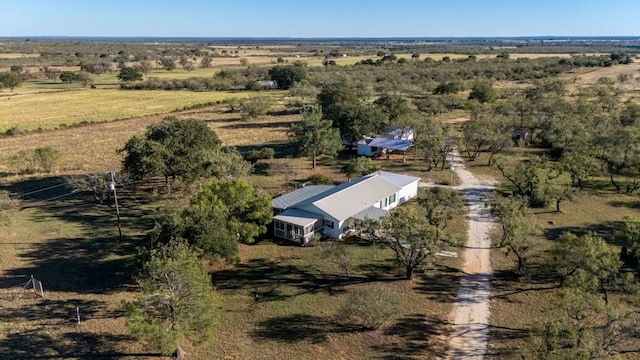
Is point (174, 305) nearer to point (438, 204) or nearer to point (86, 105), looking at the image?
point (438, 204)

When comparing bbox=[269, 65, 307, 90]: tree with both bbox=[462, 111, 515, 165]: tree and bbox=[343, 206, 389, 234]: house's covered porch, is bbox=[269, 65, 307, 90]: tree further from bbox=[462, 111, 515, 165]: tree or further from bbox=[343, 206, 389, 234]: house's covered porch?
bbox=[343, 206, 389, 234]: house's covered porch

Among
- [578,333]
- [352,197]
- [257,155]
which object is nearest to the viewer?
[578,333]

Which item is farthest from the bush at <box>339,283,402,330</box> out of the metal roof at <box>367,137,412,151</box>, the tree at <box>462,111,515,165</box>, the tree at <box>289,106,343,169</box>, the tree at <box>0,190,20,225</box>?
the tree at <box>462,111,515,165</box>

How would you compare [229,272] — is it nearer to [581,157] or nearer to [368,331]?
[368,331]

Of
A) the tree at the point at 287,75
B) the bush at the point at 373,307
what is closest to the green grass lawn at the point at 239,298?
the bush at the point at 373,307

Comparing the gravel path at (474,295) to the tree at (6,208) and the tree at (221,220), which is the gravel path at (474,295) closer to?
the tree at (221,220)

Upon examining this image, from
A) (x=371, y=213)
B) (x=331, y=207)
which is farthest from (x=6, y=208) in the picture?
(x=371, y=213)
